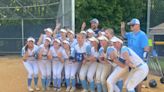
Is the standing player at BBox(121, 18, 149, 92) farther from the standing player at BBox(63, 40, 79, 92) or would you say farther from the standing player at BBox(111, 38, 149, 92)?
the standing player at BBox(63, 40, 79, 92)

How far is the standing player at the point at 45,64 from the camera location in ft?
29.8

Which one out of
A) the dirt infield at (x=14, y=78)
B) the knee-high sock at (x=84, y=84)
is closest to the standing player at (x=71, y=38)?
the knee-high sock at (x=84, y=84)

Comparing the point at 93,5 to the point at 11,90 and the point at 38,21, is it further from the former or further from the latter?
the point at 11,90

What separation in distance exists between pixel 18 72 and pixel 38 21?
601 centimetres

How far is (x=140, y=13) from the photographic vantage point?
27.1 m

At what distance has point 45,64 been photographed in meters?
9.23

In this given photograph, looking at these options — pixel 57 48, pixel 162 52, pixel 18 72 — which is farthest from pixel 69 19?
pixel 57 48

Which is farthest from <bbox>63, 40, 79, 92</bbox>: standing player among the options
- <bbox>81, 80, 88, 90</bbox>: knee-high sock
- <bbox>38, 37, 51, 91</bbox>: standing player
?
<bbox>38, 37, 51, 91</bbox>: standing player

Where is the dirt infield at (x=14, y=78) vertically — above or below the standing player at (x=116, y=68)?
below

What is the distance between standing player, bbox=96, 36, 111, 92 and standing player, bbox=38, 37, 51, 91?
1471mm

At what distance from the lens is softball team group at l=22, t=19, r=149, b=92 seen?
754cm

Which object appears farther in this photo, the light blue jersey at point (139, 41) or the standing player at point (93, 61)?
the standing player at point (93, 61)

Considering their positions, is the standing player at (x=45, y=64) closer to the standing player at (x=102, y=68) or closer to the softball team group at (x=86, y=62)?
the softball team group at (x=86, y=62)

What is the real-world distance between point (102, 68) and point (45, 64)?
A: 1.68 m
